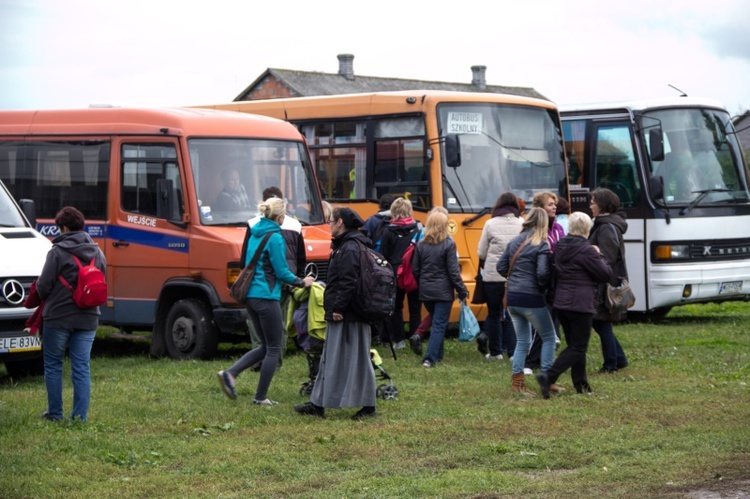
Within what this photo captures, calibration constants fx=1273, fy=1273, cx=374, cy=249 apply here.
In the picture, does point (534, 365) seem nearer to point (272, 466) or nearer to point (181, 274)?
point (181, 274)

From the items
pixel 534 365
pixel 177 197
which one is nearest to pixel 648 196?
pixel 534 365

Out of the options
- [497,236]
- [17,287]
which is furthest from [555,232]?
[17,287]

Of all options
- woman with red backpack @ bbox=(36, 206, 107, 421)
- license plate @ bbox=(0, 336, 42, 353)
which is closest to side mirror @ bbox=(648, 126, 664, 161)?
license plate @ bbox=(0, 336, 42, 353)

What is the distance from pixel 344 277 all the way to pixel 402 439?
4.81 ft

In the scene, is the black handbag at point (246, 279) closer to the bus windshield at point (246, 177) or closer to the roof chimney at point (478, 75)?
the bus windshield at point (246, 177)

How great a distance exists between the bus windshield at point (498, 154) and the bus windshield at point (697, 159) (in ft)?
6.33

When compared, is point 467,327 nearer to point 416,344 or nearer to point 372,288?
point 416,344

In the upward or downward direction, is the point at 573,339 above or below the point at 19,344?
above

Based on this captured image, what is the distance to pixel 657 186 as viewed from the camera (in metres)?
18.3

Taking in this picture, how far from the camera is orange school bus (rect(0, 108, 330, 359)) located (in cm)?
1446

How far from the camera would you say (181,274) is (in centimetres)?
1458

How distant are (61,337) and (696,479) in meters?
4.97

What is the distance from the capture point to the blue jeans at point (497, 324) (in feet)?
45.9

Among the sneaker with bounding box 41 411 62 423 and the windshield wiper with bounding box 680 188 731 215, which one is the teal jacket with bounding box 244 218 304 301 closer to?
the sneaker with bounding box 41 411 62 423
